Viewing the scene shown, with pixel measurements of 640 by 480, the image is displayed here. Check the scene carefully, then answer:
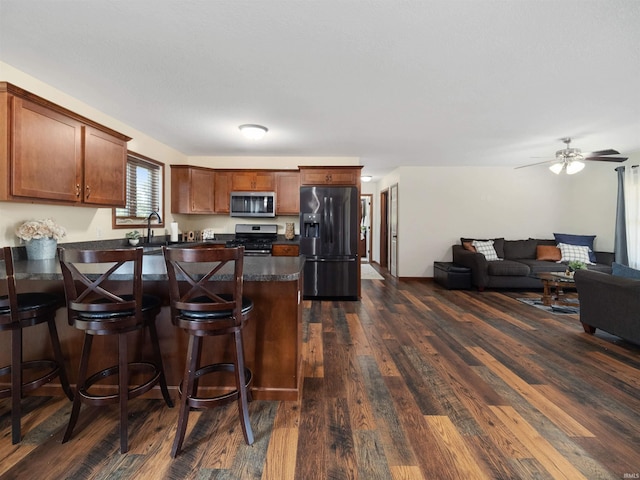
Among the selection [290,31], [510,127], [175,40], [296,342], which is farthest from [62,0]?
[510,127]

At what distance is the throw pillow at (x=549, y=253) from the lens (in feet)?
18.5

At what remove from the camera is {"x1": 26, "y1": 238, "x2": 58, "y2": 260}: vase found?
7.56 ft

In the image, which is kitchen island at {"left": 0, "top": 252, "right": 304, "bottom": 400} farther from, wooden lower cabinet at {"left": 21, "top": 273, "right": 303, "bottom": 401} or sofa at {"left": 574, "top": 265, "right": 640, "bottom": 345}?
sofa at {"left": 574, "top": 265, "right": 640, "bottom": 345}

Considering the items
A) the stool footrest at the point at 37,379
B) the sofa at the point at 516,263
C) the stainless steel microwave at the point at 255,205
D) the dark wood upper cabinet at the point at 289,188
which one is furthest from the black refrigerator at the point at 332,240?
the stool footrest at the point at 37,379

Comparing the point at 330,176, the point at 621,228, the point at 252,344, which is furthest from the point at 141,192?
the point at 621,228

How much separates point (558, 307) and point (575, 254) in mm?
1846

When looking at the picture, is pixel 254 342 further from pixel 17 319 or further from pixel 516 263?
pixel 516 263

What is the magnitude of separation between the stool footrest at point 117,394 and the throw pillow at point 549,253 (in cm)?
648

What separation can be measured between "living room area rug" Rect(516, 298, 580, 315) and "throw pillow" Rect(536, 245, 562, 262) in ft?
3.61

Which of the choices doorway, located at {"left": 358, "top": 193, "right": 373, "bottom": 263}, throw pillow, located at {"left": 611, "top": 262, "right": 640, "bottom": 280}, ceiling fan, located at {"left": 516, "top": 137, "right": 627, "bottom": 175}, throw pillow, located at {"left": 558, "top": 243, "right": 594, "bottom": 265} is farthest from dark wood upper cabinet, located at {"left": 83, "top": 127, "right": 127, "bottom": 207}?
doorway, located at {"left": 358, "top": 193, "right": 373, "bottom": 263}

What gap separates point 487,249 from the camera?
5711 mm

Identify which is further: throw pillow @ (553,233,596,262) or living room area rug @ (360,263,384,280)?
living room area rug @ (360,263,384,280)

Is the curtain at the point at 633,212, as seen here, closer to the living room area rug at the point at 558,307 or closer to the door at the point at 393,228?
the living room area rug at the point at 558,307

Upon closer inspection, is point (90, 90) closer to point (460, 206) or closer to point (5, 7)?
point (5, 7)
